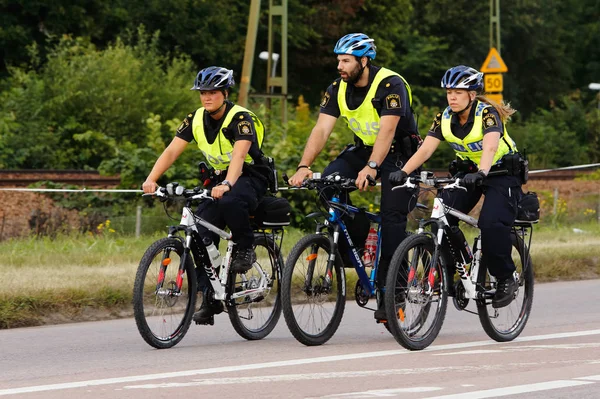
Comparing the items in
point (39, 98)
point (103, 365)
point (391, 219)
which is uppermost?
point (39, 98)

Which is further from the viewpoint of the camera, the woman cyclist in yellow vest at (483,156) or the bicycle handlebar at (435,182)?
the woman cyclist in yellow vest at (483,156)

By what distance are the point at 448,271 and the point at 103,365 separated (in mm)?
2575

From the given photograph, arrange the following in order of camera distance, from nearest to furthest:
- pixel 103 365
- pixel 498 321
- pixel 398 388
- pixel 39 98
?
pixel 398 388 → pixel 103 365 → pixel 498 321 → pixel 39 98

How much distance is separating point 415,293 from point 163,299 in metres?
1.67

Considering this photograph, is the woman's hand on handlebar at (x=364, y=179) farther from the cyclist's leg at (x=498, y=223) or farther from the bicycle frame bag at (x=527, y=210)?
the bicycle frame bag at (x=527, y=210)

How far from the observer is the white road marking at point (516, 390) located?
7109 millimetres

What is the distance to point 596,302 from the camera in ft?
40.6

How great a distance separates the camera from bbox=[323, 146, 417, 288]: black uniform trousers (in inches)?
383

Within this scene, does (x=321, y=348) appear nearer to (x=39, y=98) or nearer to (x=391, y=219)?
(x=391, y=219)

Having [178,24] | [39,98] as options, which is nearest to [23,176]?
[39,98]

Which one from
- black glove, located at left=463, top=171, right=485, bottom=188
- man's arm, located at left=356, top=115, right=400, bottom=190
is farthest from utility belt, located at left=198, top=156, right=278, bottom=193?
black glove, located at left=463, top=171, right=485, bottom=188

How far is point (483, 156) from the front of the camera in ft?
30.7

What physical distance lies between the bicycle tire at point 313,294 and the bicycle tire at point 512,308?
1.03m

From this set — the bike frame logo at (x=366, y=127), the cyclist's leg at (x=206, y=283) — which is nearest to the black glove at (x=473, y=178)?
the bike frame logo at (x=366, y=127)
